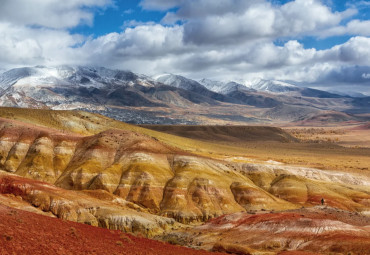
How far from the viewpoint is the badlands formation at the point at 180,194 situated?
56312 millimetres

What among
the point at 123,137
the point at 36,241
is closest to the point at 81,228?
the point at 36,241

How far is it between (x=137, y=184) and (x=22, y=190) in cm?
2650

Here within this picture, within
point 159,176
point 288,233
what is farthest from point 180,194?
point 288,233

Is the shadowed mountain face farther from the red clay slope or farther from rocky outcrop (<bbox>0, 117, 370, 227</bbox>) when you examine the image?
the red clay slope

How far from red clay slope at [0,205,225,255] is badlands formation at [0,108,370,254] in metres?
13.2

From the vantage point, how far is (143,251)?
4041 cm

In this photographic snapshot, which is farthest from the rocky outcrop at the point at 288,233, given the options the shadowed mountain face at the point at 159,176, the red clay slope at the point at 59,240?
the shadowed mountain face at the point at 159,176

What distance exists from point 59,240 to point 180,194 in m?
48.6

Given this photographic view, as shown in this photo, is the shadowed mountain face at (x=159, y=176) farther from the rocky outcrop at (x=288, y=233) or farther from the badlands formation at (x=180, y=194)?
the rocky outcrop at (x=288, y=233)

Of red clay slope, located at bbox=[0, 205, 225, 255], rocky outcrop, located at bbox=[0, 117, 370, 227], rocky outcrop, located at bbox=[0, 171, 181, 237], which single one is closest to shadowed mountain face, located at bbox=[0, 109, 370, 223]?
rocky outcrop, located at bbox=[0, 117, 370, 227]

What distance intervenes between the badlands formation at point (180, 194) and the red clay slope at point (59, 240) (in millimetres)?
13195

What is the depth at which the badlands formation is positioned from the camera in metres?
56.3

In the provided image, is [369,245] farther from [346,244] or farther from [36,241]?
[36,241]

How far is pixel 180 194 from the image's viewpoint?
3273 inches
